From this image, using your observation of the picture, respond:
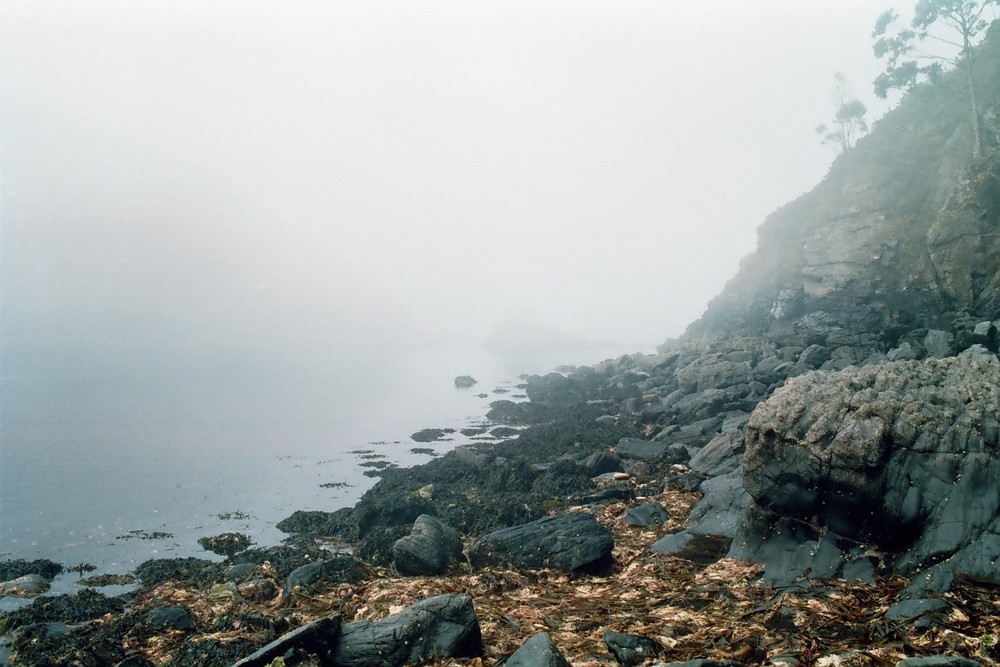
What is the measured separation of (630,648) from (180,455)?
33.7 metres

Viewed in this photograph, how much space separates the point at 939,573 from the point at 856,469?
1.93 m

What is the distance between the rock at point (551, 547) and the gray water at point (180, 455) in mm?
9551

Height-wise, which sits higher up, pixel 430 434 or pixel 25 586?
pixel 25 586

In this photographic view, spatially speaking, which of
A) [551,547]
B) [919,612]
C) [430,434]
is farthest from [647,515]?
[430,434]

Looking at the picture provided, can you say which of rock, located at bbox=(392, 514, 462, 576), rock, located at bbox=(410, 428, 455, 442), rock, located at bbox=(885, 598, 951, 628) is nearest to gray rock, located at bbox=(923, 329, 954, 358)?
rock, located at bbox=(885, 598, 951, 628)

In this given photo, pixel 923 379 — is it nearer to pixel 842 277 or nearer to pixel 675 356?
pixel 842 277

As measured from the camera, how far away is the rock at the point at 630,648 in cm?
704

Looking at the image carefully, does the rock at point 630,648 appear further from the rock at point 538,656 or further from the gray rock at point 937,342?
the gray rock at point 937,342

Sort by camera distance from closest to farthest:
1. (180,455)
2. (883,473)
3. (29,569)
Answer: (883,473) < (29,569) < (180,455)

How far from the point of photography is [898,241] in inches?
1581

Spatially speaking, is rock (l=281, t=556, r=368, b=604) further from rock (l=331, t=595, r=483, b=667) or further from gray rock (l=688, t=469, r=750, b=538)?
gray rock (l=688, t=469, r=750, b=538)

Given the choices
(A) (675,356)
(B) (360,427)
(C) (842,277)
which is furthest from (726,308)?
(B) (360,427)

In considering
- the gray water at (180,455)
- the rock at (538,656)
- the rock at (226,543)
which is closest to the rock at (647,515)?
the rock at (538,656)

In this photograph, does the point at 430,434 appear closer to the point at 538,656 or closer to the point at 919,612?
the point at 538,656
